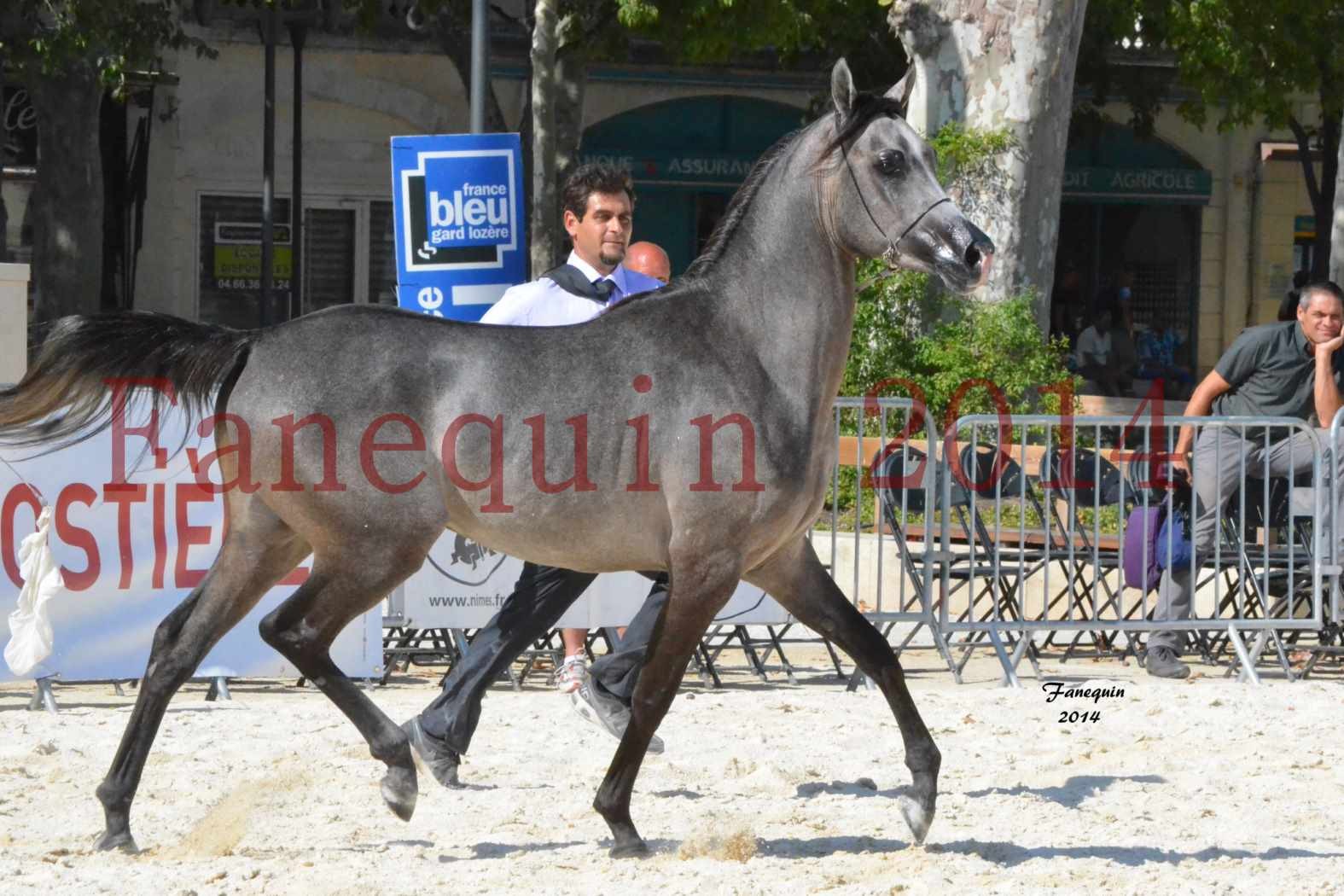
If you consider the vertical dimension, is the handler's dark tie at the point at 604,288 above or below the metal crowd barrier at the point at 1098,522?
above

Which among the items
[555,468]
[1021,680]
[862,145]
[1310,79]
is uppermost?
[1310,79]

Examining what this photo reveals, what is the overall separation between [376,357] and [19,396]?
109 cm

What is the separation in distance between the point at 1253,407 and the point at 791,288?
17.6 ft

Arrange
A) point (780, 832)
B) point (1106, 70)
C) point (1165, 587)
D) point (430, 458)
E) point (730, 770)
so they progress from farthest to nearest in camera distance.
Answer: point (1106, 70), point (1165, 587), point (730, 770), point (780, 832), point (430, 458)

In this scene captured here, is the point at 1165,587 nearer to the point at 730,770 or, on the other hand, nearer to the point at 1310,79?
the point at 730,770

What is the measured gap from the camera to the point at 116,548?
8609mm

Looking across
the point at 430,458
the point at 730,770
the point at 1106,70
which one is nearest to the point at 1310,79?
the point at 1106,70

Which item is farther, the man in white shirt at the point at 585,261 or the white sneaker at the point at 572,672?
the white sneaker at the point at 572,672

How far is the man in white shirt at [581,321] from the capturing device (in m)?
6.66

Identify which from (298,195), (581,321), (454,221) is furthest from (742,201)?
(298,195)

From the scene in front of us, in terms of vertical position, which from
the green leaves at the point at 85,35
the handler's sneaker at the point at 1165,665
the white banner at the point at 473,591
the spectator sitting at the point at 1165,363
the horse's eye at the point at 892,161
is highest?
the green leaves at the point at 85,35

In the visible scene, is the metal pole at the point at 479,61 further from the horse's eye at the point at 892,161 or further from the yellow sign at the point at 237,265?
the yellow sign at the point at 237,265

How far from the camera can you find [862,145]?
555 centimetres

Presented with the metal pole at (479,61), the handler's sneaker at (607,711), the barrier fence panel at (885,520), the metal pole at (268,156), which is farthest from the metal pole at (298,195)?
the handler's sneaker at (607,711)
